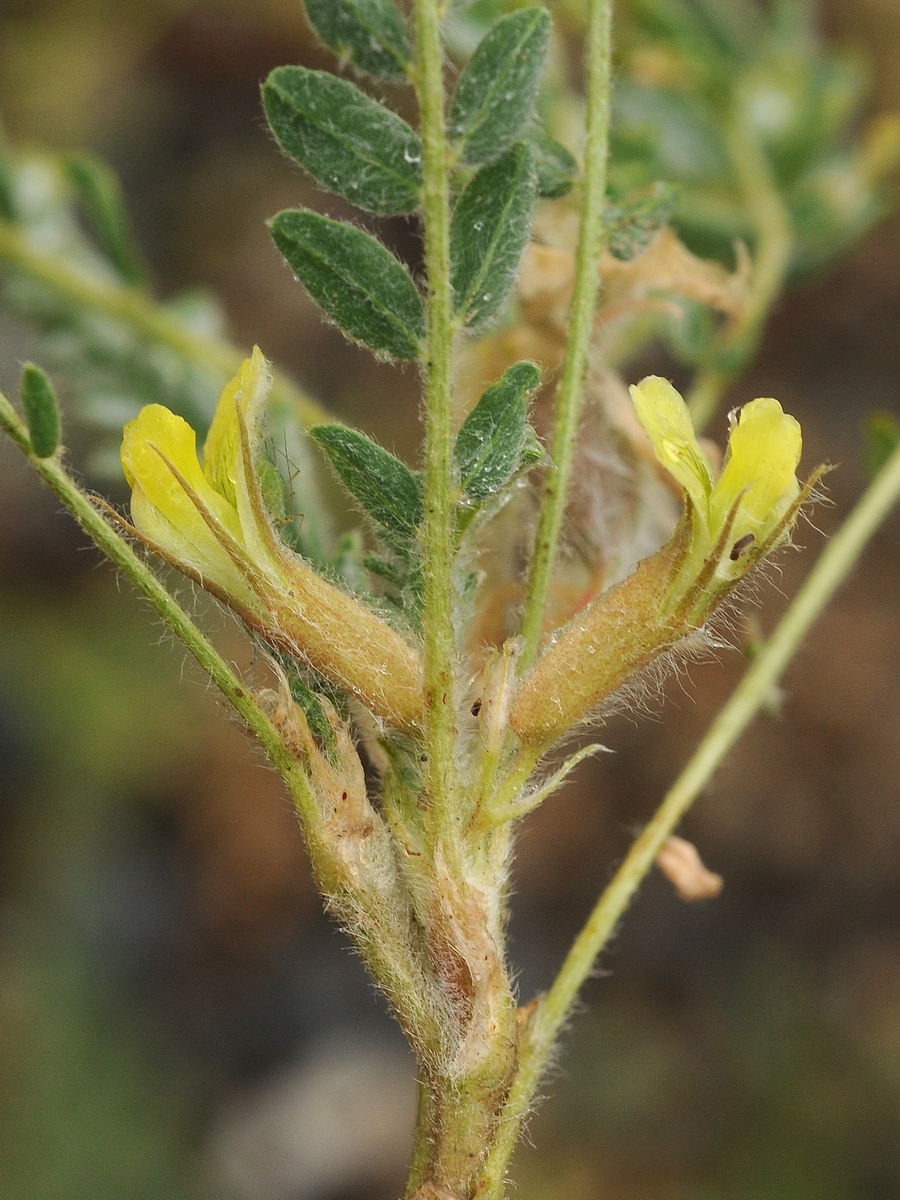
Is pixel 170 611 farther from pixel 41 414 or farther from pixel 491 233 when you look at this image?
pixel 491 233

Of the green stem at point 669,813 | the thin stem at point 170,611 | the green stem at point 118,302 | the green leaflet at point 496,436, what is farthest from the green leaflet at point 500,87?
the green stem at point 118,302

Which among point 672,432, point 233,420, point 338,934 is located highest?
point 233,420

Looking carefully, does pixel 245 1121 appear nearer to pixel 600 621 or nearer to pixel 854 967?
pixel 854 967

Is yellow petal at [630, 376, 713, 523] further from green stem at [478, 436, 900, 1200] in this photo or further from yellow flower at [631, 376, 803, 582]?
green stem at [478, 436, 900, 1200]

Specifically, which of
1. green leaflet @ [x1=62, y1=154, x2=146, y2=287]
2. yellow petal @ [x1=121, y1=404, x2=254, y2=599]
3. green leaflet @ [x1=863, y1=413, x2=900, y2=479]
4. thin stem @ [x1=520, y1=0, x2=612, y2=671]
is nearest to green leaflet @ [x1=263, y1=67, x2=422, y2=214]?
thin stem @ [x1=520, y1=0, x2=612, y2=671]

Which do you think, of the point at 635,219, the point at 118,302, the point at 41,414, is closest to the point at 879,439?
the point at 635,219

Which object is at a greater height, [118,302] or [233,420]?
[118,302]

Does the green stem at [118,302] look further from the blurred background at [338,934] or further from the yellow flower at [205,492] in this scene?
the blurred background at [338,934]
